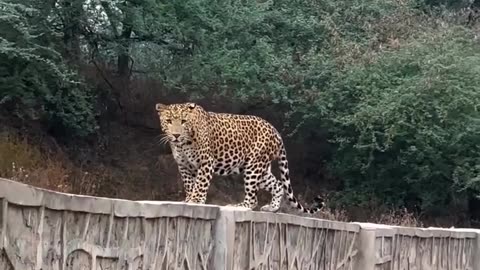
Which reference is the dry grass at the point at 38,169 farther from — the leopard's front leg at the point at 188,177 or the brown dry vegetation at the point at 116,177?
the leopard's front leg at the point at 188,177

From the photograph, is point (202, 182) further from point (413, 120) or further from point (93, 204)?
point (93, 204)

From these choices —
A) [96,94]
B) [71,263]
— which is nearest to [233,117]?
[96,94]

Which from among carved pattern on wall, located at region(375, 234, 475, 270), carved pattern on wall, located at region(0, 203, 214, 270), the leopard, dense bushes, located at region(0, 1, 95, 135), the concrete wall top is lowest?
carved pattern on wall, located at region(375, 234, 475, 270)

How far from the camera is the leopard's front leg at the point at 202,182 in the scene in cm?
1194

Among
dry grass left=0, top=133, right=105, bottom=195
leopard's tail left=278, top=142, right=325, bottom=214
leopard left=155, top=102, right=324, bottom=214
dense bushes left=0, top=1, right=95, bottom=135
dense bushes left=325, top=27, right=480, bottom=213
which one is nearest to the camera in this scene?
leopard left=155, top=102, right=324, bottom=214

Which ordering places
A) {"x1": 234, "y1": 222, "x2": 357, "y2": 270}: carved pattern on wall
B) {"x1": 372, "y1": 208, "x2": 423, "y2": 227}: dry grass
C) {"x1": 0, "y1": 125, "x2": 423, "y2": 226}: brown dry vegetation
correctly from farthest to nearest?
{"x1": 372, "y1": 208, "x2": 423, "y2": 227}: dry grass, {"x1": 0, "y1": 125, "x2": 423, "y2": 226}: brown dry vegetation, {"x1": 234, "y1": 222, "x2": 357, "y2": 270}: carved pattern on wall

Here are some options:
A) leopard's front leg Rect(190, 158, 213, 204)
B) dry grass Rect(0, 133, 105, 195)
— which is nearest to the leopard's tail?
leopard's front leg Rect(190, 158, 213, 204)

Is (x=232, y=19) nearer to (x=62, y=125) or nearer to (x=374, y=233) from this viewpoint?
(x=62, y=125)

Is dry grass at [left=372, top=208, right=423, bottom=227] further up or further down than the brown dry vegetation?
further down

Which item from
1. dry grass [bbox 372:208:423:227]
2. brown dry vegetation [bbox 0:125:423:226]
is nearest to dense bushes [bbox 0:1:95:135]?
brown dry vegetation [bbox 0:125:423:226]

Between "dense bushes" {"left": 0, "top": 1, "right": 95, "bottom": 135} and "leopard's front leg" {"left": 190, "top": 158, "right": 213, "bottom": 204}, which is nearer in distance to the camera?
"leopard's front leg" {"left": 190, "top": 158, "right": 213, "bottom": 204}

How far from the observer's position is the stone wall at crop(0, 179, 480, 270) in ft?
15.0

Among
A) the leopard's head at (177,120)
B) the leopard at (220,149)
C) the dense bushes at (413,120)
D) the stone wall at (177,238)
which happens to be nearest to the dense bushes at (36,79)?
the leopard at (220,149)

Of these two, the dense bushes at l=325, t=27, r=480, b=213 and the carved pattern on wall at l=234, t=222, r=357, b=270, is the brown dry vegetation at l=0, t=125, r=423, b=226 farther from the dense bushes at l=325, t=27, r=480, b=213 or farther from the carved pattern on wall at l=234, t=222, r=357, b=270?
the carved pattern on wall at l=234, t=222, r=357, b=270
